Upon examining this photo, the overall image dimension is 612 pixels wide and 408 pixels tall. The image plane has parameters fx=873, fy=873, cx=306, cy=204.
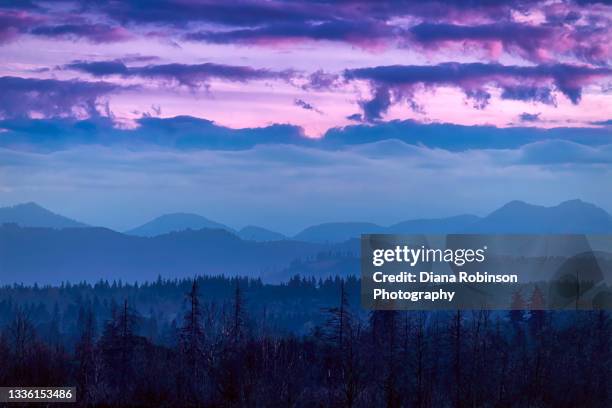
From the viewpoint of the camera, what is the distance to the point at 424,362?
7400 cm

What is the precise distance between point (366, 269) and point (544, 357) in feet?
117

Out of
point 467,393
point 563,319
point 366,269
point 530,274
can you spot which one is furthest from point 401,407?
point 563,319

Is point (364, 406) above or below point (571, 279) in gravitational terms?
below

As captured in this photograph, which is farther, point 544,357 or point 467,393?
point 544,357

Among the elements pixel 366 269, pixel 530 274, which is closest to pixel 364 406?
pixel 366 269

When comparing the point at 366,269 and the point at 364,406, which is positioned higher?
the point at 366,269

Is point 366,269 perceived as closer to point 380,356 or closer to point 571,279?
point 380,356

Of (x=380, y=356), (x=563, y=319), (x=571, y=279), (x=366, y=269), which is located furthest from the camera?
(x=563, y=319)

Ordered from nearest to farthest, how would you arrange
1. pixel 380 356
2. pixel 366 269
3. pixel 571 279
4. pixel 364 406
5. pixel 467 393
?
pixel 366 269, pixel 364 406, pixel 467 393, pixel 380 356, pixel 571 279

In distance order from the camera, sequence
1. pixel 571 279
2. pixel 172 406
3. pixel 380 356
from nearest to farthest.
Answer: pixel 172 406, pixel 380 356, pixel 571 279

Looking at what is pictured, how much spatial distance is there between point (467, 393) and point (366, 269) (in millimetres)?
24890

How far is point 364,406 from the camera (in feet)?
167

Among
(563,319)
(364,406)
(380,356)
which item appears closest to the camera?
(364,406)

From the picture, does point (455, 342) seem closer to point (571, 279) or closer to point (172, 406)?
point (172, 406)
